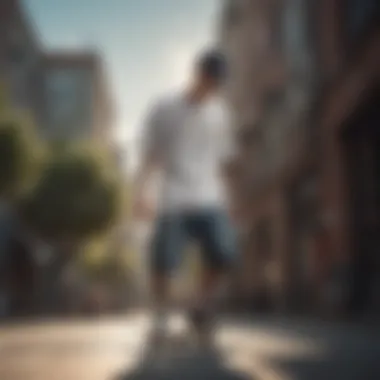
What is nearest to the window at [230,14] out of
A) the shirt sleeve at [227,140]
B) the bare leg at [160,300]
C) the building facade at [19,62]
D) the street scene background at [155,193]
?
the street scene background at [155,193]

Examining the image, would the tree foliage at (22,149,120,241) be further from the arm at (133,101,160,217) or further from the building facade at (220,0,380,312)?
the building facade at (220,0,380,312)

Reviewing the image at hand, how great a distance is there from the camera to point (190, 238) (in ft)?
4.20

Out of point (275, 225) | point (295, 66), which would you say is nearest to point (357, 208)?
point (275, 225)

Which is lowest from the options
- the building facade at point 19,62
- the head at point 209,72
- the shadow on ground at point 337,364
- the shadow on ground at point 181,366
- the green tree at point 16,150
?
the shadow on ground at point 337,364

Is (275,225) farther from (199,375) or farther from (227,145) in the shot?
(199,375)

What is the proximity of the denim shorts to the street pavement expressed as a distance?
119 millimetres

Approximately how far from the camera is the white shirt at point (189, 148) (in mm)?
1207

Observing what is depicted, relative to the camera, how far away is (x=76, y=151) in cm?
108

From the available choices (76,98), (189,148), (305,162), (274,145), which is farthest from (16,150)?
(274,145)

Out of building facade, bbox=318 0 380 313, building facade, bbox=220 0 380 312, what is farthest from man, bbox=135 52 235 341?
building facade, bbox=318 0 380 313

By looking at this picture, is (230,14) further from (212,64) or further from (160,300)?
(160,300)

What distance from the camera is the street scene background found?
1.00m

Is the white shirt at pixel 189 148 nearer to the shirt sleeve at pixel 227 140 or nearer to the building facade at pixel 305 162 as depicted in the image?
the shirt sleeve at pixel 227 140

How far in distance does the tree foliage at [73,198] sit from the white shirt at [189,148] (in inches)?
3.5
